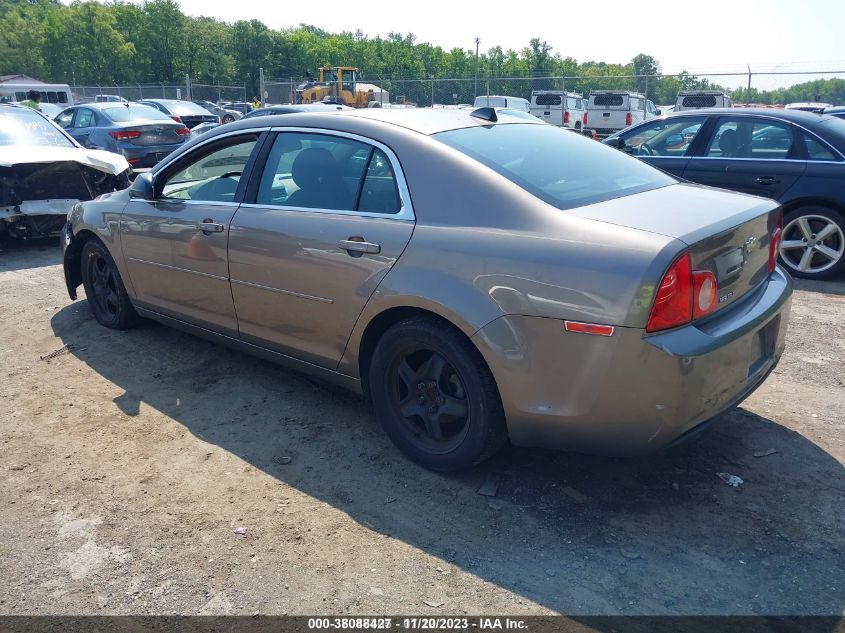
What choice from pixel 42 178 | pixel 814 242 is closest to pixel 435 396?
pixel 814 242

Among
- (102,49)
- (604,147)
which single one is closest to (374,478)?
(604,147)

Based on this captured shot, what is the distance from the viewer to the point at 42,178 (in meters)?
7.96

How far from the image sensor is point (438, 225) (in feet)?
10.5

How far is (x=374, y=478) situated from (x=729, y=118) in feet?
20.0

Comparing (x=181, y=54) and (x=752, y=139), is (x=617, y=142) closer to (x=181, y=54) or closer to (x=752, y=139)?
(x=752, y=139)

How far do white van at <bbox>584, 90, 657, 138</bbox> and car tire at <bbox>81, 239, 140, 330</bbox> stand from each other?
817 inches

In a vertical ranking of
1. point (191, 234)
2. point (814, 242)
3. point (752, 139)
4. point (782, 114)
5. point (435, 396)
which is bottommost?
point (435, 396)

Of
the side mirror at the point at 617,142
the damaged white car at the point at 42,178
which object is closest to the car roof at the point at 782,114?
the side mirror at the point at 617,142

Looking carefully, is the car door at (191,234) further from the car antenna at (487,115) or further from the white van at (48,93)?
the white van at (48,93)

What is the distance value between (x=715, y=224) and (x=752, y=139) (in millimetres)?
5105

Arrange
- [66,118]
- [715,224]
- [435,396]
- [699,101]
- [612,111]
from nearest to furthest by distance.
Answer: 1. [715,224]
2. [435,396]
3. [66,118]
4. [699,101]
5. [612,111]

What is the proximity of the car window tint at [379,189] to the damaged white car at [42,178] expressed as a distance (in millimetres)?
5838

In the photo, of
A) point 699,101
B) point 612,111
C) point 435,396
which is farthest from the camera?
point 612,111

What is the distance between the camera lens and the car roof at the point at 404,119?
3.65 m
